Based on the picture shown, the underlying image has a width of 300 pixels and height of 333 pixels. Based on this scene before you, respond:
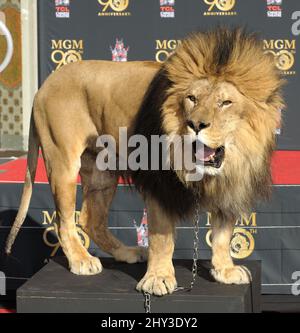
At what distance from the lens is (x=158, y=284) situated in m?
2.83

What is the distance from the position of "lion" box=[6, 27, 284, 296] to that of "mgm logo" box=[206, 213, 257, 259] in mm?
1025

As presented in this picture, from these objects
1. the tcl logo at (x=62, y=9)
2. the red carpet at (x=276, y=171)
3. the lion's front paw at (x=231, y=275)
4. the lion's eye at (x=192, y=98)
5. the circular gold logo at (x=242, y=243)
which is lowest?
the circular gold logo at (x=242, y=243)

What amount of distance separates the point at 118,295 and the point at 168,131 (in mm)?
734

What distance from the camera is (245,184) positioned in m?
2.66

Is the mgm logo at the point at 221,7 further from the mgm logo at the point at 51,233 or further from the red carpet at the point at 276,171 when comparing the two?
the mgm logo at the point at 51,233

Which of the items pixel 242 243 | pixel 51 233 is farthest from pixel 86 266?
pixel 242 243

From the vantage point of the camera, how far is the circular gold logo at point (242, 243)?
4.29m

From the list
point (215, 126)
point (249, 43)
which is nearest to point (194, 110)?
point (215, 126)

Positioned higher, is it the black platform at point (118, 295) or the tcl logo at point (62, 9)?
the tcl logo at point (62, 9)

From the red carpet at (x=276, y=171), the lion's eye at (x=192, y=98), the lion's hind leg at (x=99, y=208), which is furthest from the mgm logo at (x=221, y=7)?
the lion's eye at (x=192, y=98)

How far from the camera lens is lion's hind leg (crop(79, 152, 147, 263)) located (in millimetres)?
3443

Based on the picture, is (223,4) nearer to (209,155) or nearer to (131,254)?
(131,254)

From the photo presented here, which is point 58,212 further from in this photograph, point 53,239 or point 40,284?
point 53,239
